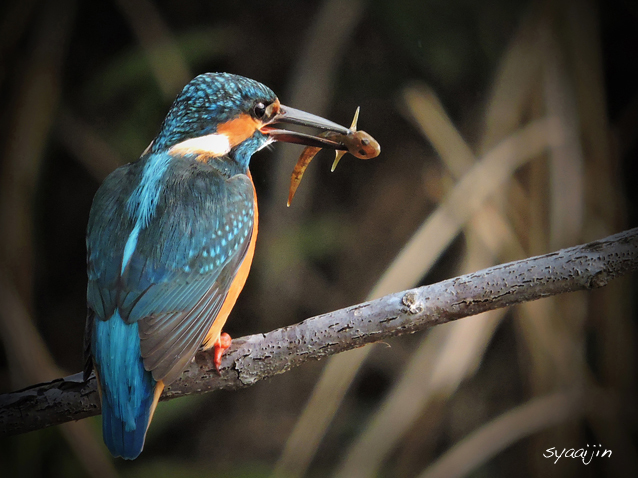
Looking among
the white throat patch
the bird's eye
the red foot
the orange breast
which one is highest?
the bird's eye

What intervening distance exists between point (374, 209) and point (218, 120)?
95 centimetres

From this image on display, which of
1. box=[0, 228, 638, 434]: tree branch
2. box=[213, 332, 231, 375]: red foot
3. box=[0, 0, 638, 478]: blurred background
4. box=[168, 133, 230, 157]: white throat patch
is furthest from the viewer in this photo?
box=[0, 0, 638, 478]: blurred background

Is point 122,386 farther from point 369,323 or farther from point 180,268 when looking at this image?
point 369,323

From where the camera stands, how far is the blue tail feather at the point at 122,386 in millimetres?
1004

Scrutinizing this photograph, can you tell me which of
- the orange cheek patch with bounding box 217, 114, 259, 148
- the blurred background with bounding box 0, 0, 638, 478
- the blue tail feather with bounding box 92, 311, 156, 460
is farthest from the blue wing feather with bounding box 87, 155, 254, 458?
the blurred background with bounding box 0, 0, 638, 478

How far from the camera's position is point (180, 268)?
1.14m

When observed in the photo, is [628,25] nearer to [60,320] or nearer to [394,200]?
[394,200]

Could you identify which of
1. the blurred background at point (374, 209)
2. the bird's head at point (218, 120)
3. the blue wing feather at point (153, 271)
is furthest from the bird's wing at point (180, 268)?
the blurred background at point (374, 209)

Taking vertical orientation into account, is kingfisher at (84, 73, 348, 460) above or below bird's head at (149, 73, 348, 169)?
below

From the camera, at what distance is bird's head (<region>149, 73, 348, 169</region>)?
4.30 feet

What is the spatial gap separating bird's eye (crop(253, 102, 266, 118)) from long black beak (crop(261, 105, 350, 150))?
0.10 ft

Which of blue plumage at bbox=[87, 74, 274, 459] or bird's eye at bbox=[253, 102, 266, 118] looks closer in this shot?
blue plumage at bbox=[87, 74, 274, 459]

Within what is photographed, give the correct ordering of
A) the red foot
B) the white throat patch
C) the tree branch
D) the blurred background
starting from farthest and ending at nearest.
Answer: the blurred background, the white throat patch, the red foot, the tree branch

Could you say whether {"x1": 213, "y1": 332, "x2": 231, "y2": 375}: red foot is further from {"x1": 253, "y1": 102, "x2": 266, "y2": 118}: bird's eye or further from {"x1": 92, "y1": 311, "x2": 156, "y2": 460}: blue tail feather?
{"x1": 253, "y1": 102, "x2": 266, "y2": 118}: bird's eye
